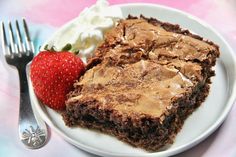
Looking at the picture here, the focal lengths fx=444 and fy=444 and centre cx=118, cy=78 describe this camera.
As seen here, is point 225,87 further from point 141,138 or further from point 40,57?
point 40,57

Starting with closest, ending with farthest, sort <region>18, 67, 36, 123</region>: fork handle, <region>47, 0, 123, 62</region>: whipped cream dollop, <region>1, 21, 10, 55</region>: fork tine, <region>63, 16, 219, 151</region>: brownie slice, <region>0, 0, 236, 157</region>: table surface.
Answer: <region>63, 16, 219, 151</region>: brownie slice
<region>0, 0, 236, 157</region>: table surface
<region>18, 67, 36, 123</region>: fork handle
<region>47, 0, 123, 62</region>: whipped cream dollop
<region>1, 21, 10, 55</region>: fork tine

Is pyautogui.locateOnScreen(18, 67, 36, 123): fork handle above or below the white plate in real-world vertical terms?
below

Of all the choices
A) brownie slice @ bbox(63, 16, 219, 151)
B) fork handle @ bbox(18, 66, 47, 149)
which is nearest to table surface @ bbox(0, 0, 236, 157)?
fork handle @ bbox(18, 66, 47, 149)

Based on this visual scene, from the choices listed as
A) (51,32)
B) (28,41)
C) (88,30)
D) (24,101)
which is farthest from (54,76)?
(51,32)

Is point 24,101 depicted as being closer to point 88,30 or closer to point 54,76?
point 54,76

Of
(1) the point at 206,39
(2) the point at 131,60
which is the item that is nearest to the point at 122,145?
(2) the point at 131,60

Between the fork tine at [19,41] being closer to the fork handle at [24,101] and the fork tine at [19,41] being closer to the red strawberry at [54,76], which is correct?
the fork handle at [24,101]

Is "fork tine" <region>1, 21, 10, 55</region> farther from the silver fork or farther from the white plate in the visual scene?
the white plate
